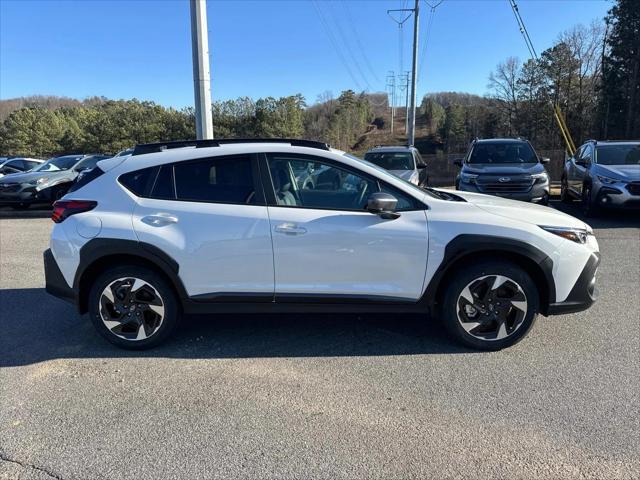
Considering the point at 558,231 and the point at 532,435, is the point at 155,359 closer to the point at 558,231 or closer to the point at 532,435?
the point at 532,435

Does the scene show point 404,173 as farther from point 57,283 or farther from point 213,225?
point 57,283

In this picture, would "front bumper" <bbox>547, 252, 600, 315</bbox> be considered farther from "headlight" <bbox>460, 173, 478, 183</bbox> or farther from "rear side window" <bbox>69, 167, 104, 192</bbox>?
"headlight" <bbox>460, 173, 478, 183</bbox>

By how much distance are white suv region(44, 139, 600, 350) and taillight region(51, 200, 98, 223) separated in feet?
0.04

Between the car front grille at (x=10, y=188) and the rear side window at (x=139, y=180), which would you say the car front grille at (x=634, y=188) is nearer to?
the rear side window at (x=139, y=180)

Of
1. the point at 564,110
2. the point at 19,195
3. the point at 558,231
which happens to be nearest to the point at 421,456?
the point at 558,231

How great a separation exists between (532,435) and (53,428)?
2923 mm

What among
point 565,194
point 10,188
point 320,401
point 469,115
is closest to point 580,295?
point 320,401

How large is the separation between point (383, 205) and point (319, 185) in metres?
0.59

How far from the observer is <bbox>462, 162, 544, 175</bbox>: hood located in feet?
33.7

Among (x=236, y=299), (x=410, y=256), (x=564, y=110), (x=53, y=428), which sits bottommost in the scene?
(x=53, y=428)

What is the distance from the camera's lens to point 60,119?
61.4 metres

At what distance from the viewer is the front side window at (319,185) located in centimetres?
390

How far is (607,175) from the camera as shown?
10.0 meters

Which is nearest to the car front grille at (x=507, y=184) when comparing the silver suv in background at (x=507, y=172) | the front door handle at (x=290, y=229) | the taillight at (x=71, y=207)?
the silver suv in background at (x=507, y=172)
